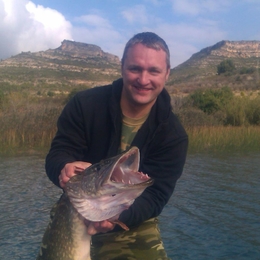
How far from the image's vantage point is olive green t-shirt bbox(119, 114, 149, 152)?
3783 millimetres

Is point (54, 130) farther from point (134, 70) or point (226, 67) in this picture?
point (226, 67)

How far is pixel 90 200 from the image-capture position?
8.83ft

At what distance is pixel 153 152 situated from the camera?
12.5ft

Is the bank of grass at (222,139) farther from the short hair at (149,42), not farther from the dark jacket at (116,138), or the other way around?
the short hair at (149,42)

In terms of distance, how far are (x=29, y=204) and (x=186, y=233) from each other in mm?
3221

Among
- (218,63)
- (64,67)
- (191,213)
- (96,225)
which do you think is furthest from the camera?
(218,63)

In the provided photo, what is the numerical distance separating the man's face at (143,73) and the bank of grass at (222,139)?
1194cm

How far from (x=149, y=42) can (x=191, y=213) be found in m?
4.94

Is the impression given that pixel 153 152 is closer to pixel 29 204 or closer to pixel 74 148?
pixel 74 148

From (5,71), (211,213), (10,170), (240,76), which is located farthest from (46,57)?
(211,213)

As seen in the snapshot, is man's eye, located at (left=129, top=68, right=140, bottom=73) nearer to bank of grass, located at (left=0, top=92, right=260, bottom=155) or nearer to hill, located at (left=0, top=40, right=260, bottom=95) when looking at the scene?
bank of grass, located at (left=0, top=92, right=260, bottom=155)

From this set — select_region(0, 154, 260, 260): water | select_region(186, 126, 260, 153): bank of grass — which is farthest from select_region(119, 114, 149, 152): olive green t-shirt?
select_region(186, 126, 260, 153): bank of grass

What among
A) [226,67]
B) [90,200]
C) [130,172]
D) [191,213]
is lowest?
[191,213]

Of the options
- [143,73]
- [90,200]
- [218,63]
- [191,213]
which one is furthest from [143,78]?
[218,63]
